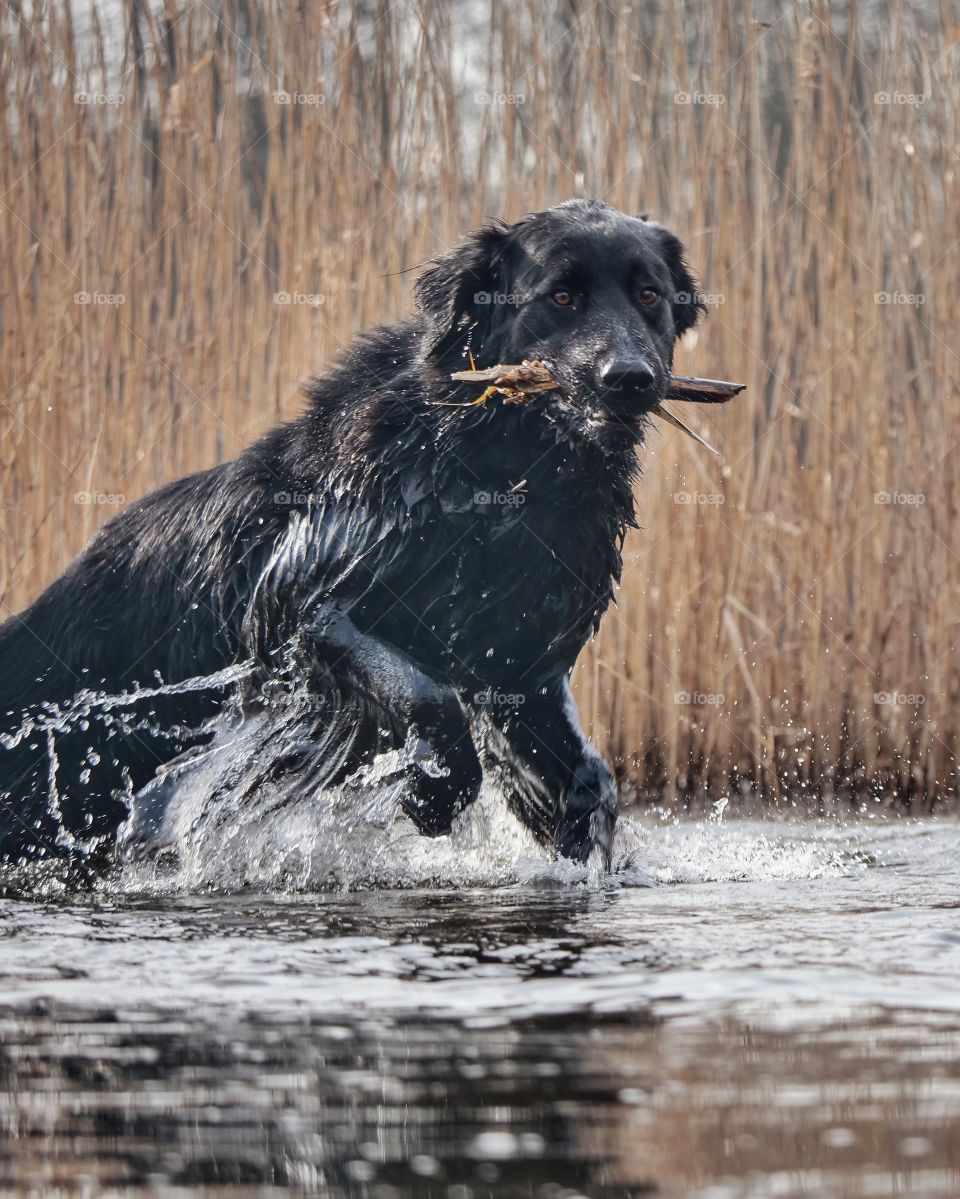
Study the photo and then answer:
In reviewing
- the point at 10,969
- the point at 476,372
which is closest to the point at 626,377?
the point at 476,372

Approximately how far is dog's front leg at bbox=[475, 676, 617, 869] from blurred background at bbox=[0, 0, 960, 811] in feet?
4.41

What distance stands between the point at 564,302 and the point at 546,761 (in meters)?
1.14

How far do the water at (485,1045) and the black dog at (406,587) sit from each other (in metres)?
0.73

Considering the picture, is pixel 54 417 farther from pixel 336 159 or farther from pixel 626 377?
pixel 626 377

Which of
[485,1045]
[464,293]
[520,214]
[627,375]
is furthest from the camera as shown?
[520,214]

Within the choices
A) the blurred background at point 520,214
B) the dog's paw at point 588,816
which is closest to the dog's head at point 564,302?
the dog's paw at point 588,816

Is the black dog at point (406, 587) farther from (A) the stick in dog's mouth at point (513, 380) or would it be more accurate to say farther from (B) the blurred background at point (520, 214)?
(B) the blurred background at point (520, 214)

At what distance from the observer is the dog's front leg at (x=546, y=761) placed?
4.01 meters

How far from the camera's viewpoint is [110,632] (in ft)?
13.4

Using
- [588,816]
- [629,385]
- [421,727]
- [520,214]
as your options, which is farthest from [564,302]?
[520,214]

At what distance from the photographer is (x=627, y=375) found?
3.64 metres

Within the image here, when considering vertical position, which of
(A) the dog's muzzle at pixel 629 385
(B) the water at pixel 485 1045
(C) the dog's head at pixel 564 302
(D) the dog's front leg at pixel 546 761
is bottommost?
(B) the water at pixel 485 1045

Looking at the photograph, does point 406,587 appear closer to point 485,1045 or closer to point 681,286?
point 681,286

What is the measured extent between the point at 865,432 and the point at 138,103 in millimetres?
2627
